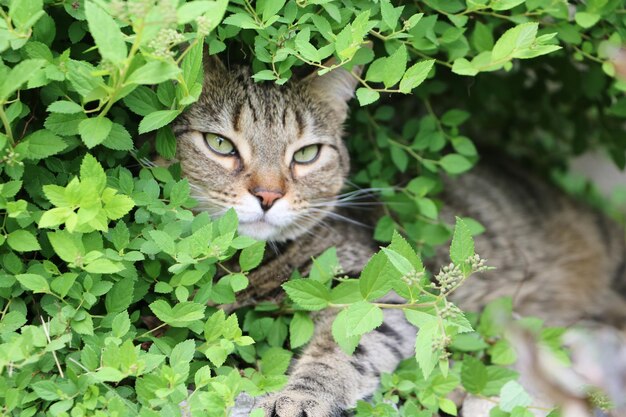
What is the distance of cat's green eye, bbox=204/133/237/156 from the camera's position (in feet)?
7.70

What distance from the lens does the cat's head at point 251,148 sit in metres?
2.29

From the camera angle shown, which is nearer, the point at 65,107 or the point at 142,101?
the point at 65,107

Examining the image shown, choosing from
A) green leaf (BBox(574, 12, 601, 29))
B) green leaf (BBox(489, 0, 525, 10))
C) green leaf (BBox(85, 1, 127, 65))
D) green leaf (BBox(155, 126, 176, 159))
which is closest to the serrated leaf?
green leaf (BBox(155, 126, 176, 159))

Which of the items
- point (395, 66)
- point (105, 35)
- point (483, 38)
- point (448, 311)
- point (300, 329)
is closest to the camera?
point (105, 35)

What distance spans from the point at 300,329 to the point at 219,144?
65 centimetres

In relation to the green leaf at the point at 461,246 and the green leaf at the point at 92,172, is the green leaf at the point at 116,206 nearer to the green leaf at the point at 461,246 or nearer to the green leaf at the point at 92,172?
the green leaf at the point at 92,172

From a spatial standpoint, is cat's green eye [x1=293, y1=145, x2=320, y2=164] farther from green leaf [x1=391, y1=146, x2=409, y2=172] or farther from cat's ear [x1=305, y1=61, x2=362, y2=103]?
green leaf [x1=391, y1=146, x2=409, y2=172]

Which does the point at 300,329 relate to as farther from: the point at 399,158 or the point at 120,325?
the point at 399,158

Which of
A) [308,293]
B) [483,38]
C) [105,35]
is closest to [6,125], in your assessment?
[105,35]

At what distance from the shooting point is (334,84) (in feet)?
8.38

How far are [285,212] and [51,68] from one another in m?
0.85

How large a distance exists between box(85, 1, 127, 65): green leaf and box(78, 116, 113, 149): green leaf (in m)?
0.26

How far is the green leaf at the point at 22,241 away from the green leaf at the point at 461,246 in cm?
104

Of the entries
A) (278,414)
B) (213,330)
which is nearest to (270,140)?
(213,330)
